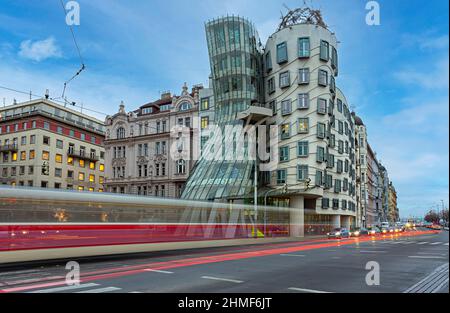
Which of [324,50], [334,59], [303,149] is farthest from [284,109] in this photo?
[334,59]

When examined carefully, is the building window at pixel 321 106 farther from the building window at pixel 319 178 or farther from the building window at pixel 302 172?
the building window at pixel 319 178

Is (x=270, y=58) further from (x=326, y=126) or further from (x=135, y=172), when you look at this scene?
(x=135, y=172)

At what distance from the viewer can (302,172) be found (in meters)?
50.3

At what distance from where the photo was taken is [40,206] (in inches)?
669

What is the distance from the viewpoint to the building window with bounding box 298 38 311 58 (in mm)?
51250

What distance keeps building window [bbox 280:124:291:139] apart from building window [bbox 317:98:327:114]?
13.8ft

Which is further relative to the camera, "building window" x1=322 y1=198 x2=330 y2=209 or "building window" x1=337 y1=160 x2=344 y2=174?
"building window" x1=337 y1=160 x2=344 y2=174

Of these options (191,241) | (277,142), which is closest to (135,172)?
(277,142)

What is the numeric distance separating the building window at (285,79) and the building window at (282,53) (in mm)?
1682

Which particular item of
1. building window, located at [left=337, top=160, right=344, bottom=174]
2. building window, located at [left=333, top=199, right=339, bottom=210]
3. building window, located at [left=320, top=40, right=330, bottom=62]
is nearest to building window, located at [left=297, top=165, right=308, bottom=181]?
building window, located at [left=333, top=199, right=339, bottom=210]

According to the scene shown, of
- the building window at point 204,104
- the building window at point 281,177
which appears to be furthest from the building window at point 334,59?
the building window at point 204,104

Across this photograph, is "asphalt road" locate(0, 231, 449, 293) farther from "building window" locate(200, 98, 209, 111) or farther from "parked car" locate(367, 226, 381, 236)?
"building window" locate(200, 98, 209, 111)

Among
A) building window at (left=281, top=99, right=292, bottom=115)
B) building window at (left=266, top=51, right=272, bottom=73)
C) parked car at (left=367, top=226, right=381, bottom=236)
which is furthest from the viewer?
parked car at (left=367, top=226, right=381, bottom=236)
